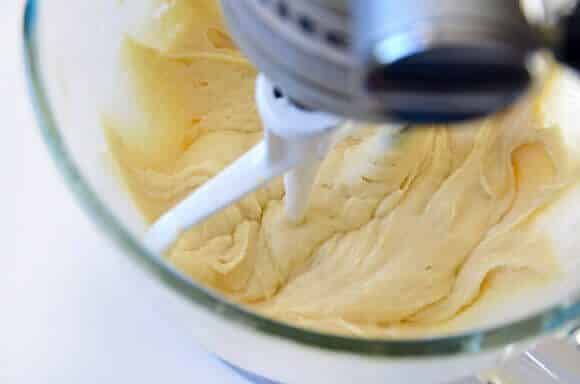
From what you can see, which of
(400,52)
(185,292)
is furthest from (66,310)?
(400,52)

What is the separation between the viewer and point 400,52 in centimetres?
21

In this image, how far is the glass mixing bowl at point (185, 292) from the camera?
339 millimetres

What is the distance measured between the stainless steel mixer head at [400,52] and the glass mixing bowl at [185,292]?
0.13 m

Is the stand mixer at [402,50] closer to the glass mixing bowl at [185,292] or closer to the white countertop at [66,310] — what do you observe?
the glass mixing bowl at [185,292]

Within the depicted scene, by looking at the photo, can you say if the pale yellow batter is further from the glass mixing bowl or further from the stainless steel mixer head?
the stainless steel mixer head

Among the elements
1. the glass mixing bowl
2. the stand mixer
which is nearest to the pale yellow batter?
the glass mixing bowl

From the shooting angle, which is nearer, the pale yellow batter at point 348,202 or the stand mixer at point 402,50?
Answer: the stand mixer at point 402,50

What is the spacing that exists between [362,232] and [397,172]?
0.05m

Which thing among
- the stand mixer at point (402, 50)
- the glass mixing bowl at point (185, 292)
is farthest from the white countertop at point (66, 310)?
the stand mixer at point (402, 50)

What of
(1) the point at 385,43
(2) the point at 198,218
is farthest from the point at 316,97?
(2) the point at 198,218

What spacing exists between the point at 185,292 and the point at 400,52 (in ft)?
0.60

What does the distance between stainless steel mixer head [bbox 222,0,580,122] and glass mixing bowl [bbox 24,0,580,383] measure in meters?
0.13

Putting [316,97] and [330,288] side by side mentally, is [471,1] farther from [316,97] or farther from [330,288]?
[330,288]

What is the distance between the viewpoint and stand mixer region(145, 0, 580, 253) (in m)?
0.21
